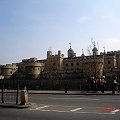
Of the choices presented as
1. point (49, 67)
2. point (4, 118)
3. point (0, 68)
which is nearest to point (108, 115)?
point (4, 118)

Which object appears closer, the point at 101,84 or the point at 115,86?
the point at 101,84

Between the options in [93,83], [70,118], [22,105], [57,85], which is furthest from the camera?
[57,85]

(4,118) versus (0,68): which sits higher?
(0,68)

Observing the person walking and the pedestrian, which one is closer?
the person walking

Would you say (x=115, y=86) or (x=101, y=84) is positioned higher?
(x=101, y=84)

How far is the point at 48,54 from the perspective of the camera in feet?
418

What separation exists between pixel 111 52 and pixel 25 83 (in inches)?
3740

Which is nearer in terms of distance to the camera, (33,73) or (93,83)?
(93,83)

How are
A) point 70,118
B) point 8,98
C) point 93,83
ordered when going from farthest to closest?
1. point 93,83
2. point 8,98
3. point 70,118

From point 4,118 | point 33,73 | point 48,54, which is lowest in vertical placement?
point 4,118

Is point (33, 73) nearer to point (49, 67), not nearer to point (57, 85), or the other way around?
point (49, 67)

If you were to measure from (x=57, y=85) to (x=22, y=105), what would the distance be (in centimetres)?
2714

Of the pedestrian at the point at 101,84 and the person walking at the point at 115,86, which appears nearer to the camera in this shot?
the person walking at the point at 115,86

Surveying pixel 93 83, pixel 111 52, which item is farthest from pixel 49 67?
pixel 93 83
